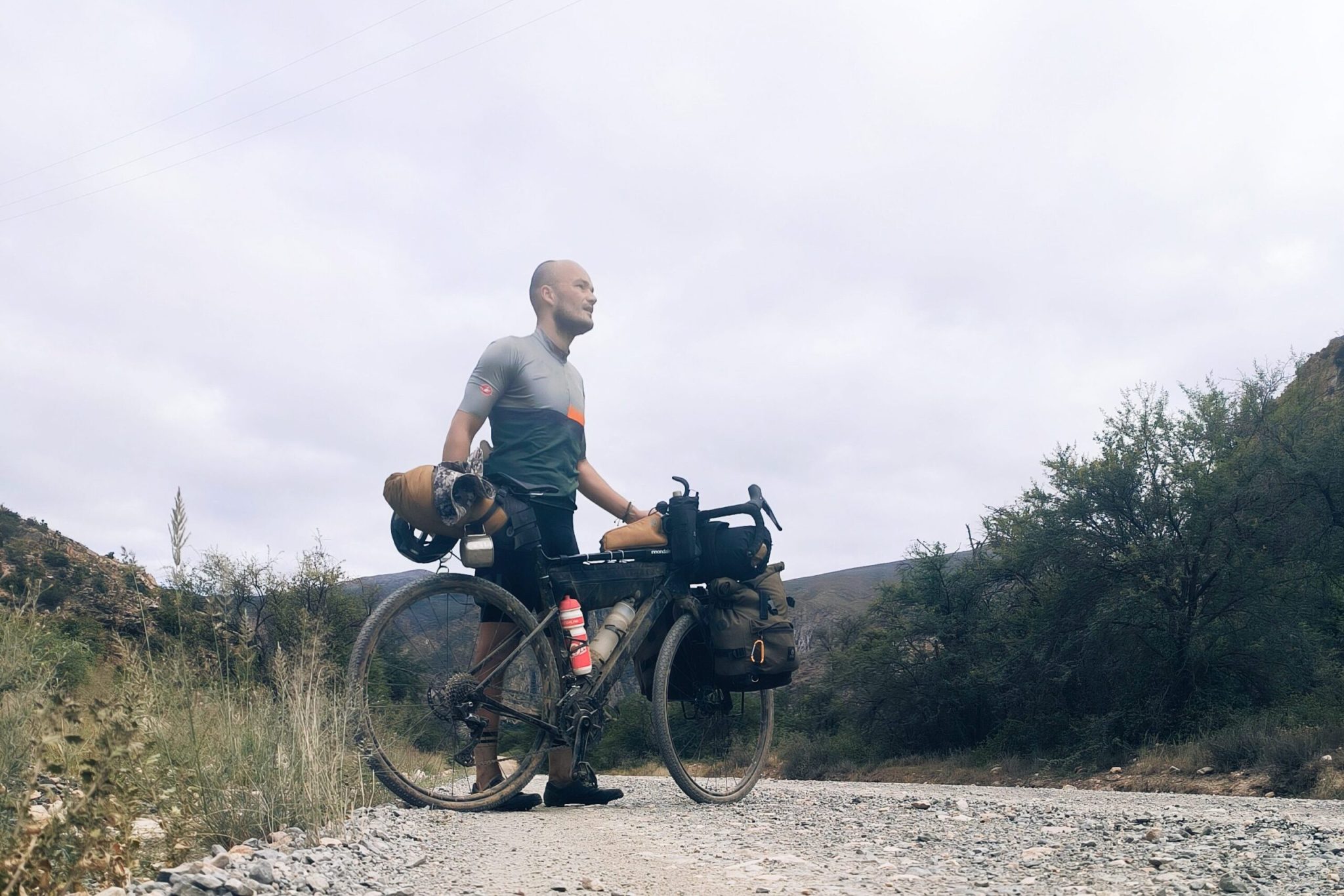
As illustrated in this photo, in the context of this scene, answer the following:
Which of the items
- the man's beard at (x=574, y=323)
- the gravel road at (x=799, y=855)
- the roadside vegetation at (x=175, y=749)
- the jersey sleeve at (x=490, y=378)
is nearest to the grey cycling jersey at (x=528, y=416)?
the jersey sleeve at (x=490, y=378)

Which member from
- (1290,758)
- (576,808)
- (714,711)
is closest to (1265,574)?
(1290,758)

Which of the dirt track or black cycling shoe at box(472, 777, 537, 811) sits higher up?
black cycling shoe at box(472, 777, 537, 811)

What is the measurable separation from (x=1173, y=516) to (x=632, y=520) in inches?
618

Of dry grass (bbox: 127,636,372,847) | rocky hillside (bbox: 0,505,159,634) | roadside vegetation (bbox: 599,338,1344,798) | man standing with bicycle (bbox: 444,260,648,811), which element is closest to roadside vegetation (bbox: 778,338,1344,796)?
roadside vegetation (bbox: 599,338,1344,798)

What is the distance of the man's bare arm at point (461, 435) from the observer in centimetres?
495

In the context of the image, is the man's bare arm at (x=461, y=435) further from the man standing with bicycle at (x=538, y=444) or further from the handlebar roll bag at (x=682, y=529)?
the handlebar roll bag at (x=682, y=529)

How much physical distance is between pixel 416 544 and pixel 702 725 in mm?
2123

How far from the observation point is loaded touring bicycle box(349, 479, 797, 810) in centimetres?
448

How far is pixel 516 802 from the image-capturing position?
4750mm

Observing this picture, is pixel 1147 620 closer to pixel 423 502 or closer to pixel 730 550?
pixel 730 550

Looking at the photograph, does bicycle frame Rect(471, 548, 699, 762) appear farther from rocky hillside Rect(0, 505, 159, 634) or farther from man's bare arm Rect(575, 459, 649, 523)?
rocky hillside Rect(0, 505, 159, 634)

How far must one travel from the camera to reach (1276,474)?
1878cm

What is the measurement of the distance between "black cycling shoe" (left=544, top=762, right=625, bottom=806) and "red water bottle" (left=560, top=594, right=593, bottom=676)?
0.51 m

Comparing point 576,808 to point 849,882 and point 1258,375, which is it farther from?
point 1258,375
